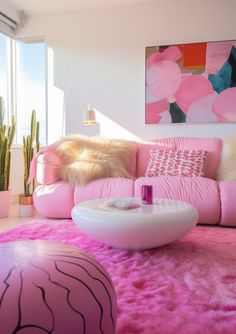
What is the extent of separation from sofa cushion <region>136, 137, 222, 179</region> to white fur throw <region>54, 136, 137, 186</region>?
12 cm

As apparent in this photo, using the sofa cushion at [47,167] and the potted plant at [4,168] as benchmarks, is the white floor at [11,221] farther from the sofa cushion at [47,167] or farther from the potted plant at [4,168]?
the sofa cushion at [47,167]

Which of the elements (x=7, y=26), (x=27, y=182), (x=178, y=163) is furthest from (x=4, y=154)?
(x=7, y=26)

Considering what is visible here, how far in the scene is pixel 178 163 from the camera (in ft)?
10.3

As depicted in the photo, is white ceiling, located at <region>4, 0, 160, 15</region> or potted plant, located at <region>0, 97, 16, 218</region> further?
white ceiling, located at <region>4, 0, 160, 15</region>

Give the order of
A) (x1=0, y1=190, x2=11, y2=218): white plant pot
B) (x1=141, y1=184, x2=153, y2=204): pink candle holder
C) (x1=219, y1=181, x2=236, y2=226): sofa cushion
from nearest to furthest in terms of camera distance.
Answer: (x1=141, y1=184, x2=153, y2=204): pink candle holder < (x1=219, y1=181, x2=236, y2=226): sofa cushion < (x1=0, y1=190, x2=11, y2=218): white plant pot

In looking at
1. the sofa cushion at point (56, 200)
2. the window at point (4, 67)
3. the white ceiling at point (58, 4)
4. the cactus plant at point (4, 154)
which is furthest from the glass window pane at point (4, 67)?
the sofa cushion at point (56, 200)

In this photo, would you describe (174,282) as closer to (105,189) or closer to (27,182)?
(105,189)

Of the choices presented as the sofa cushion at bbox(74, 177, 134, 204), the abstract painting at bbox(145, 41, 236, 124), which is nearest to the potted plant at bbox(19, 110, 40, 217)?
the sofa cushion at bbox(74, 177, 134, 204)

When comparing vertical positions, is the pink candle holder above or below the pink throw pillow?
below

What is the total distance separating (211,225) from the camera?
2809mm

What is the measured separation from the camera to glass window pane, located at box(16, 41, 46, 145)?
4375 mm

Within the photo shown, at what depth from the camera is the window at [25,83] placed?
14.0 feet

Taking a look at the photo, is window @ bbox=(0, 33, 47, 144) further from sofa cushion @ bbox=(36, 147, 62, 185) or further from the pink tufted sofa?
the pink tufted sofa

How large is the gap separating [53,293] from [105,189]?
7.11ft
